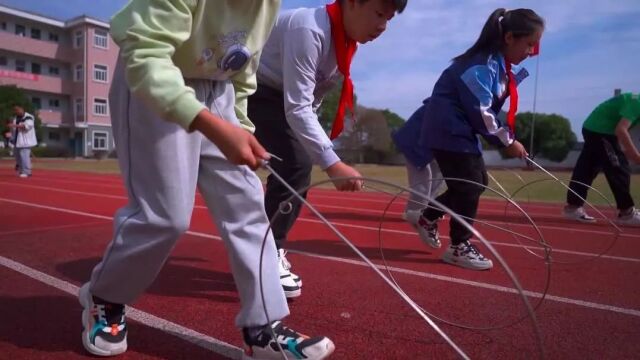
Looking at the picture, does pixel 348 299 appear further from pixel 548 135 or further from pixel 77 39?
pixel 548 135

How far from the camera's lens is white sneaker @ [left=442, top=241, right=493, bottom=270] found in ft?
11.8

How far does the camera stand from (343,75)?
270 cm

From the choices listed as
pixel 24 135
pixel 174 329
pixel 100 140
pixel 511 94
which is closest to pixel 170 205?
pixel 174 329

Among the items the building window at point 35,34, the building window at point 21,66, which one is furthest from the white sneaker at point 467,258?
the building window at point 35,34

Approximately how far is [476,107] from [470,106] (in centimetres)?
6

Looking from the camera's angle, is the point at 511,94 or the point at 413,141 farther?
the point at 413,141

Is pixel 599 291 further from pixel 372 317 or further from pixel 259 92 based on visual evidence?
pixel 259 92

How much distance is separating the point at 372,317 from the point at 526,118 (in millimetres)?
65628

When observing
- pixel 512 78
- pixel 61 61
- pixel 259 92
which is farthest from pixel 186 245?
pixel 61 61

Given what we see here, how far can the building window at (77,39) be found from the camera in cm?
4191

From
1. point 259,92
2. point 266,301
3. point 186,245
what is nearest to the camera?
point 266,301

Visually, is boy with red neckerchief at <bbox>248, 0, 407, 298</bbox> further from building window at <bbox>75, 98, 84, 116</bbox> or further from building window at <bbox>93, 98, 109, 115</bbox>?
building window at <bbox>75, 98, 84, 116</bbox>

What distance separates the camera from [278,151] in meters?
2.86

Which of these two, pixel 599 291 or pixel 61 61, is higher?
pixel 61 61
